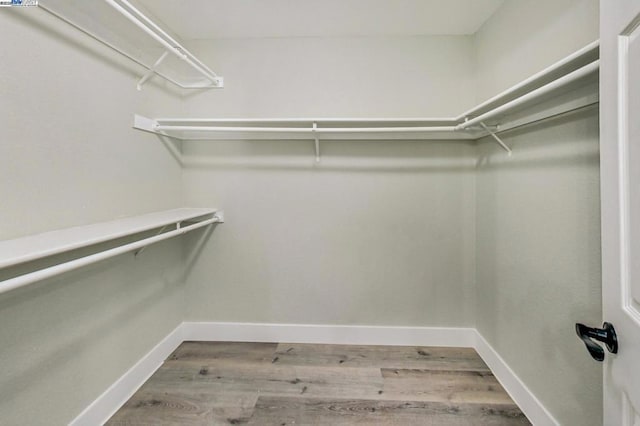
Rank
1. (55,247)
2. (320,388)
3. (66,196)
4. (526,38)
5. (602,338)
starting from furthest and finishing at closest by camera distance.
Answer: (320,388) → (526,38) → (66,196) → (55,247) → (602,338)

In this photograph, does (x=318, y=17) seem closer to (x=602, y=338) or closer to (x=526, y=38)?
(x=526, y=38)

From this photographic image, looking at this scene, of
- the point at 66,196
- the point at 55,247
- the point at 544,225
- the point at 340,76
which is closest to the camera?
the point at 55,247

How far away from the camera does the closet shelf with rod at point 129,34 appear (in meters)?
1.08

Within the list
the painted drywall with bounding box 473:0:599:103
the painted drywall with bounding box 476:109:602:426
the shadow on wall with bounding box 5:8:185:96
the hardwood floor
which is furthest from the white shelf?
the painted drywall with bounding box 473:0:599:103

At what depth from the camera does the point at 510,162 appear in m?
1.51

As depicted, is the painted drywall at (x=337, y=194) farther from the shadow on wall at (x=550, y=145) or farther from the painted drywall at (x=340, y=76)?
the shadow on wall at (x=550, y=145)

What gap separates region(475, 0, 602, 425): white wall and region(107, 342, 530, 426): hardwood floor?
0.92 feet

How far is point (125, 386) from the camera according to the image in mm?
1456

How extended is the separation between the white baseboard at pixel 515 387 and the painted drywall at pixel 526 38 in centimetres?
158

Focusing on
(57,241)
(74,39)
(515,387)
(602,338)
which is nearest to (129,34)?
(74,39)

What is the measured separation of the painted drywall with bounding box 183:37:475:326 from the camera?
1906 mm

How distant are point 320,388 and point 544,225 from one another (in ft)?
4.69

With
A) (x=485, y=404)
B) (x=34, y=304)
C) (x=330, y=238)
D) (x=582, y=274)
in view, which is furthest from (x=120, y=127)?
(x=485, y=404)

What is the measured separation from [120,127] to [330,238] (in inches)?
55.2
